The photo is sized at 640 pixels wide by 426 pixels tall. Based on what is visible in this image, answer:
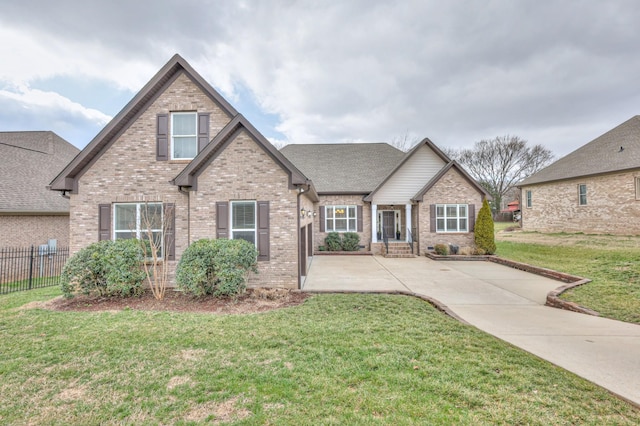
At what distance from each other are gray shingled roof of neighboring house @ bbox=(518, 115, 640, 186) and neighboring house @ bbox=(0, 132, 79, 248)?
32.9 m

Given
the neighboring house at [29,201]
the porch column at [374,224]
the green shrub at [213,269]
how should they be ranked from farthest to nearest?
the porch column at [374,224], the neighboring house at [29,201], the green shrub at [213,269]

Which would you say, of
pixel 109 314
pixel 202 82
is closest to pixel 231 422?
pixel 109 314

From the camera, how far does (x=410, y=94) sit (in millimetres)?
20922

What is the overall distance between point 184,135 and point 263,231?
4.23m

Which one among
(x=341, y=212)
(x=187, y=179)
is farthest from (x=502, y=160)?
(x=187, y=179)

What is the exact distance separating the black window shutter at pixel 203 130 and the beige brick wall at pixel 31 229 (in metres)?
10.8

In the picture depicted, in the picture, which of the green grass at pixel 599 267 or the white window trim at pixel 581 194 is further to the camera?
the white window trim at pixel 581 194

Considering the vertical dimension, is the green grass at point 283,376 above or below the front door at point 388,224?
below

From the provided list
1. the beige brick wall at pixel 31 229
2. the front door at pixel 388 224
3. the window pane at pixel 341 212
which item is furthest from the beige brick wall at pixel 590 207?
the beige brick wall at pixel 31 229

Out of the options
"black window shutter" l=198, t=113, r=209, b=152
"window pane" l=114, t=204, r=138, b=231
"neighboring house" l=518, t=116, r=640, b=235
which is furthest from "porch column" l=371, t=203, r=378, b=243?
"neighboring house" l=518, t=116, r=640, b=235

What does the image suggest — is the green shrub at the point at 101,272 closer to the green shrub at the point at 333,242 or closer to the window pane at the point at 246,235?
the window pane at the point at 246,235

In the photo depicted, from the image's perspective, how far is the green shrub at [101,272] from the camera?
279 inches

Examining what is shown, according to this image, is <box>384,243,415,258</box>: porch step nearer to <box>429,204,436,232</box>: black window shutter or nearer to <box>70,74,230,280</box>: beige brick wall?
<box>429,204,436,232</box>: black window shutter

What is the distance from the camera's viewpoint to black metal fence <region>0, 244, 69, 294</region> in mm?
11188
